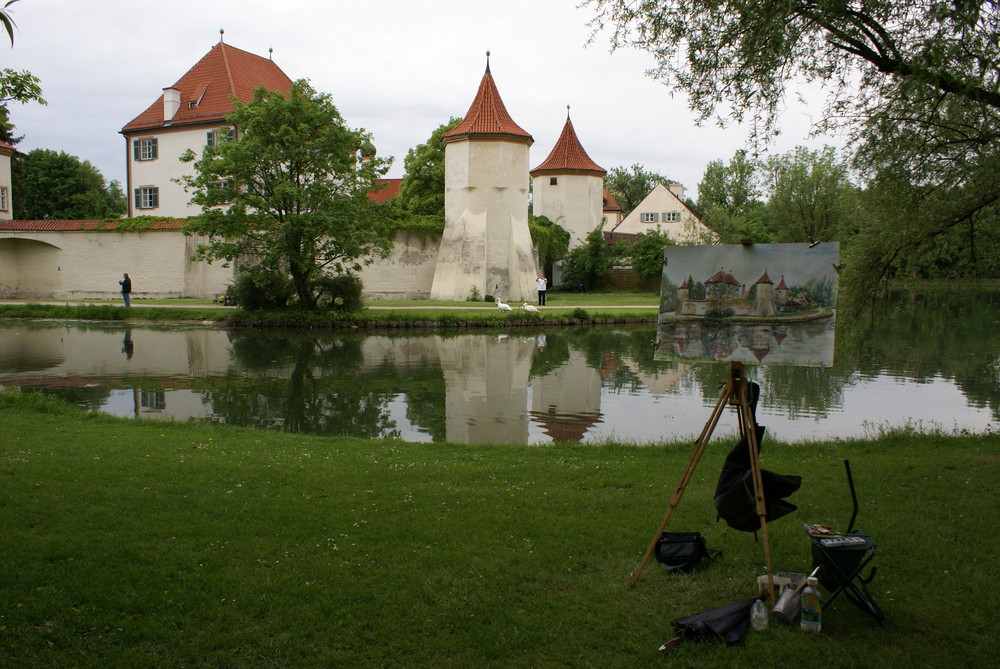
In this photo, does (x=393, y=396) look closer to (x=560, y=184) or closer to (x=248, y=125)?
(x=248, y=125)

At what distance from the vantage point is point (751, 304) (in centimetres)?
529

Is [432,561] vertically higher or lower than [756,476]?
lower

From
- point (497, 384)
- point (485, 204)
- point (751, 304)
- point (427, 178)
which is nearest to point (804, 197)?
point (485, 204)

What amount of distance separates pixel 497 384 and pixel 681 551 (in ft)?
36.3

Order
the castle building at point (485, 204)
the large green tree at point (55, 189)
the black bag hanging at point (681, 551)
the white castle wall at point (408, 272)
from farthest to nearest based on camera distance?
the large green tree at point (55, 189) < the white castle wall at point (408, 272) < the castle building at point (485, 204) < the black bag hanging at point (681, 551)

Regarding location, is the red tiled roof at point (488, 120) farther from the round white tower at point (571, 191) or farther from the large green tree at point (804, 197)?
the large green tree at point (804, 197)

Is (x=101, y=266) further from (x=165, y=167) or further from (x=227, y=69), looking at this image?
(x=227, y=69)

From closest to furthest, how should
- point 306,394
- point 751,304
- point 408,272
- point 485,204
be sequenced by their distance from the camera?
point 751,304 → point 306,394 → point 485,204 → point 408,272

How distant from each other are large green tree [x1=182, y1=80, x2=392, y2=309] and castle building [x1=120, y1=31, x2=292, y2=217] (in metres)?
16.3

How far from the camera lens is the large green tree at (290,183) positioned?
2680 cm

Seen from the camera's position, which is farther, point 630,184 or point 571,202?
point 630,184

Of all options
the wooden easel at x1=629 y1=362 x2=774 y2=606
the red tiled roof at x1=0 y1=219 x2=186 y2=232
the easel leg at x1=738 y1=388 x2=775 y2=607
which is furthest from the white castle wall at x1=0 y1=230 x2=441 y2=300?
the easel leg at x1=738 y1=388 x2=775 y2=607

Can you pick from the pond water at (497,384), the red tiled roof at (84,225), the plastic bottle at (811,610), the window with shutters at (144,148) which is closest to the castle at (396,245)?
the red tiled roof at (84,225)

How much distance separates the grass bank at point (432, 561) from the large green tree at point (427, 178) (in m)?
38.8
